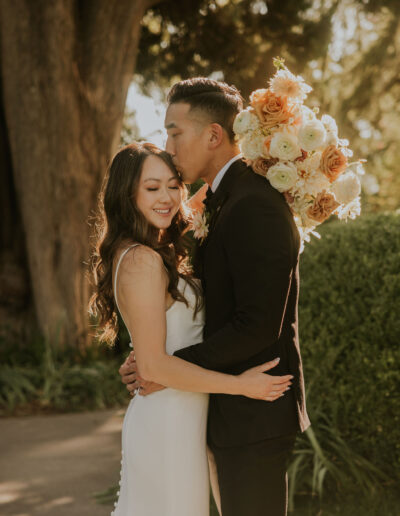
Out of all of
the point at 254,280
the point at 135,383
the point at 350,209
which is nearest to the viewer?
the point at 254,280

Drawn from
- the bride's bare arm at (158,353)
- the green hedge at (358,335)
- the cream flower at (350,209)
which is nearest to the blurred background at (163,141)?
the green hedge at (358,335)

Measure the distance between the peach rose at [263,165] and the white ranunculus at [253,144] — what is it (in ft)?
0.08

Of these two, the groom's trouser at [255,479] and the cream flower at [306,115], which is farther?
the cream flower at [306,115]

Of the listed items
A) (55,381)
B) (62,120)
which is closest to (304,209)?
(55,381)

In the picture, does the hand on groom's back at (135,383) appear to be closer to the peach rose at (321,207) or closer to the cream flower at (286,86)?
the peach rose at (321,207)

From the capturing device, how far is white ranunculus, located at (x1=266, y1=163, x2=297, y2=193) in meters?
2.65

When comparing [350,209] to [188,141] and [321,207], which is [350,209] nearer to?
[321,207]

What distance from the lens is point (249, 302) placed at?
8.25 feet

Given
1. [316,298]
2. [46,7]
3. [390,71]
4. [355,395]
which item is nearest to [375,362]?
[355,395]

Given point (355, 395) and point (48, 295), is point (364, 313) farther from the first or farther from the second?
point (48, 295)

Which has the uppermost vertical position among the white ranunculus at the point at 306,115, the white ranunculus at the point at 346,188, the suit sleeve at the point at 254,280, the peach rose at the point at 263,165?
the white ranunculus at the point at 306,115

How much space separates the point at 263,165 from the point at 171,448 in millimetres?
1157

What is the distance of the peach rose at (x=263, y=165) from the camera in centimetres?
274

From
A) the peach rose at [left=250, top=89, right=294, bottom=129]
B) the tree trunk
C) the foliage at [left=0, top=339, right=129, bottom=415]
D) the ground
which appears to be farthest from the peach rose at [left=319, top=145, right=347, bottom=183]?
the tree trunk
